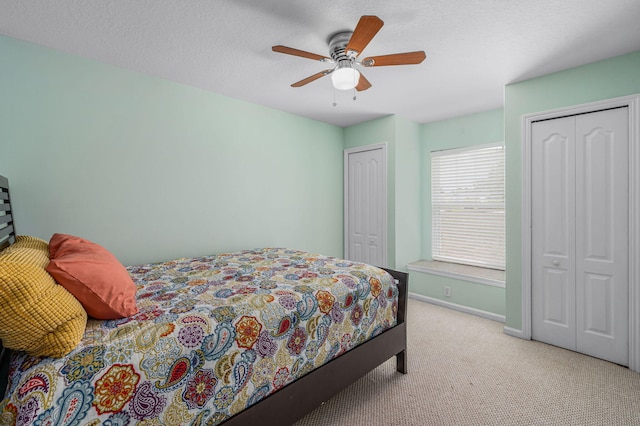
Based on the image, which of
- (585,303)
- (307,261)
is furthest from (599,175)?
(307,261)

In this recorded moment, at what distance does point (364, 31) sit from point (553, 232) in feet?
7.99

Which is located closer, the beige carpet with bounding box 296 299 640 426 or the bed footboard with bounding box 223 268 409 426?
the bed footboard with bounding box 223 268 409 426

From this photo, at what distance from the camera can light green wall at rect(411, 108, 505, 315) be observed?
134 inches

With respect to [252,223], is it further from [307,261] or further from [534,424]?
[534,424]

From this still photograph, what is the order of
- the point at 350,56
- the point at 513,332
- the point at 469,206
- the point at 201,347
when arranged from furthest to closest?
the point at 469,206 < the point at 513,332 < the point at 350,56 < the point at 201,347

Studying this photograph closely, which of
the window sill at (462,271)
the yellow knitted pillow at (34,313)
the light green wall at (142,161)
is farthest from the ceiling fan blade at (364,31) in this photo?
the window sill at (462,271)

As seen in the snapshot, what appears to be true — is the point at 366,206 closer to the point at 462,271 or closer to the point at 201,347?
the point at 462,271

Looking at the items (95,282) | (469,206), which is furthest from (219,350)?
(469,206)

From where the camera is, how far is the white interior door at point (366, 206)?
161 inches

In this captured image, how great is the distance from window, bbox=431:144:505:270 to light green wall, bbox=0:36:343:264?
1918 mm

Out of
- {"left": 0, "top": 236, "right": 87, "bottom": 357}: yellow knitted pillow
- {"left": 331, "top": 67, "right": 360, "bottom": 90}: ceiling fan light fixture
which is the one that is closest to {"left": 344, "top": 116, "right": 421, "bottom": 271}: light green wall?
{"left": 331, "top": 67, "right": 360, "bottom": 90}: ceiling fan light fixture

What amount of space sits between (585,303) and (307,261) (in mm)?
2397

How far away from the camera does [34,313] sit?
98 centimetres

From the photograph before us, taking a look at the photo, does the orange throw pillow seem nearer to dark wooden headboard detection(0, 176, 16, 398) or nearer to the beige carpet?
dark wooden headboard detection(0, 176, 16, 398)
